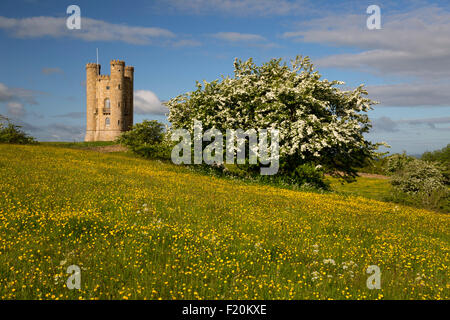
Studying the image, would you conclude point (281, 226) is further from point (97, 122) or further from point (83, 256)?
point (97, 122)

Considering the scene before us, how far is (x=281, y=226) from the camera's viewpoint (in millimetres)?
10797

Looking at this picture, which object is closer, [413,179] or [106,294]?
[106,294]

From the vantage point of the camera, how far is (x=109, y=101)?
9156 centimetres

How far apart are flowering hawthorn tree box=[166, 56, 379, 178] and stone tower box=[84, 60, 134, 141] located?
63048 millimetres

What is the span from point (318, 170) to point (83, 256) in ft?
76.9

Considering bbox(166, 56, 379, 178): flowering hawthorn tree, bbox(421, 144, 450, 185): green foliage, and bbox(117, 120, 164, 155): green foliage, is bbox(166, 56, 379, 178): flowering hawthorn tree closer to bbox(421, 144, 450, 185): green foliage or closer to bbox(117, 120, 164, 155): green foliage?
bbox(117, 120, 164, 155): green foliage

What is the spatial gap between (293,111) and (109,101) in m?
75.3

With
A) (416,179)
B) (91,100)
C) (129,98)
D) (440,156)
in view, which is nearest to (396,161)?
(440,156)

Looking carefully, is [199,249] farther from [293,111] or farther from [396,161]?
[396,161]

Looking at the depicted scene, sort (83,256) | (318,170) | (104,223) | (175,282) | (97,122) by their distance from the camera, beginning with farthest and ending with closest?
(97,122)
(318,170)
(104,223)
(83,256)
(175,282)

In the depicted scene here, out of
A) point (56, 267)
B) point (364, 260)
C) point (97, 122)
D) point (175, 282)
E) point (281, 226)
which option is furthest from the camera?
point (97, 122)

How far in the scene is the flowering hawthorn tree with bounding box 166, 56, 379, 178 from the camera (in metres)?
26.9

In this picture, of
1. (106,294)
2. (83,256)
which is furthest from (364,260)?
(83,256)

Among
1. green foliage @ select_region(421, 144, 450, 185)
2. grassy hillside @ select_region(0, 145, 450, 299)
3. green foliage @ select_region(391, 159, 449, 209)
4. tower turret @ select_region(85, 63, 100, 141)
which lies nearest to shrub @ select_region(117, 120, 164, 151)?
green foliage @ select_region(391, 159, 449, 209)
